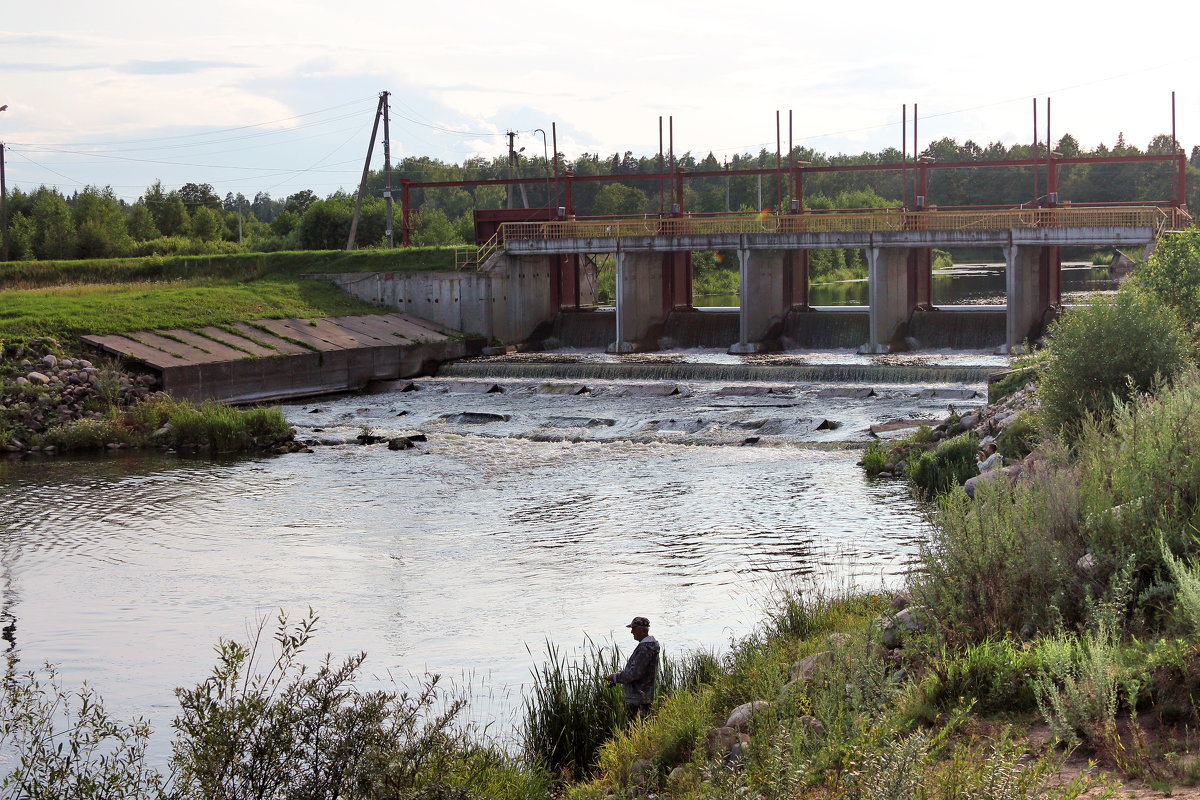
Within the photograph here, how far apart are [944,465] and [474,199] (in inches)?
4404

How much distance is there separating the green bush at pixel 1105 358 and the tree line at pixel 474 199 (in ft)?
89.1

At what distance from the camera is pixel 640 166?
144250 millimetres

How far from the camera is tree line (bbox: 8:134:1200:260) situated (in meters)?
58.9

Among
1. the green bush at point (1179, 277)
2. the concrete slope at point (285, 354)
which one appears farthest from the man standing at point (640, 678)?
the concrete slope at point (285, 354)

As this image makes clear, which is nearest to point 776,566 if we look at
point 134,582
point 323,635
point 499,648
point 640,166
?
point 499,648

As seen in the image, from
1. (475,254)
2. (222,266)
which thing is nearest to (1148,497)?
(475,254)

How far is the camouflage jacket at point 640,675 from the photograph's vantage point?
927 cm

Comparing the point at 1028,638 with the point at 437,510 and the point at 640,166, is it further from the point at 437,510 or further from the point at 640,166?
the point at 640,166

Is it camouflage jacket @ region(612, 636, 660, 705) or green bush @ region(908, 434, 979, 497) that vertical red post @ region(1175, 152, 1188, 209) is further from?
camouflage jacket @ region(612, 636, 660, 705)

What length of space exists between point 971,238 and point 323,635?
2744 centimetres

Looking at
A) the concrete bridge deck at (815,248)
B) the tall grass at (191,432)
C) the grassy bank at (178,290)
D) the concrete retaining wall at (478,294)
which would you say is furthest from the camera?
the concrete retaining wall at (478,294)

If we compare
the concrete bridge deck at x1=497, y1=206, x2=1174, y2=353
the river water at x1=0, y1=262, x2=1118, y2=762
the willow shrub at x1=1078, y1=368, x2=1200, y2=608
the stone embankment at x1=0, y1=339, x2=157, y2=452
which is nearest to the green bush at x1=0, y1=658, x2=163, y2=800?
the river water at x1=0, y1=262, x2=1118, y2=762

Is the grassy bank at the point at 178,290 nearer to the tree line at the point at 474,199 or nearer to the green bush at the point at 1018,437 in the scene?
the tree line at the point at 474,199

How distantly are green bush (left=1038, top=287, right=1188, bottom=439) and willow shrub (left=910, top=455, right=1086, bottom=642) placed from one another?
600 centimetres
